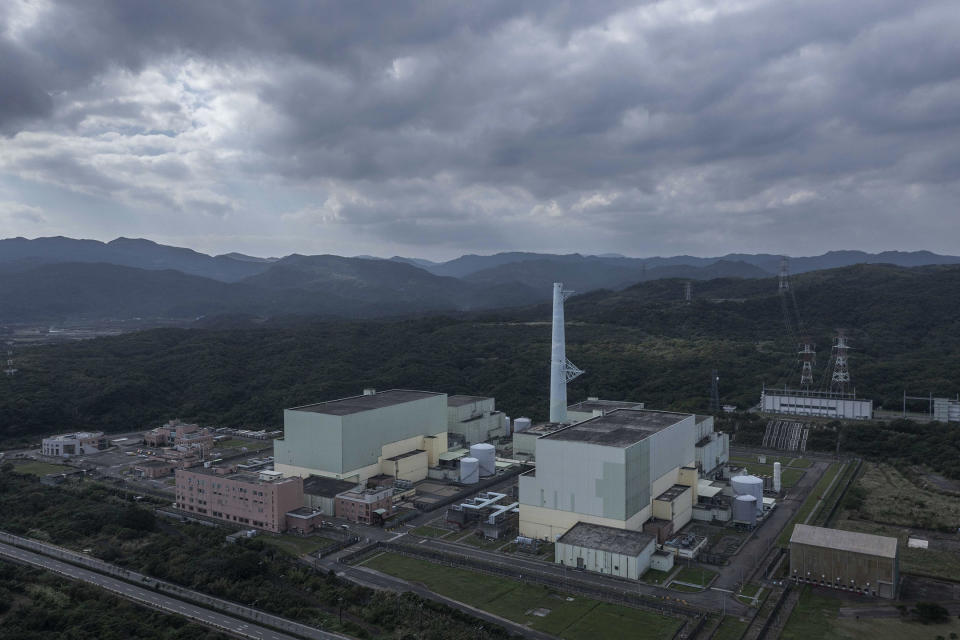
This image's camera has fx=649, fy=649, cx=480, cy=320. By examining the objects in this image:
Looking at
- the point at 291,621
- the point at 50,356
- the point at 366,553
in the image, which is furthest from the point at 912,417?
the point at 50,356

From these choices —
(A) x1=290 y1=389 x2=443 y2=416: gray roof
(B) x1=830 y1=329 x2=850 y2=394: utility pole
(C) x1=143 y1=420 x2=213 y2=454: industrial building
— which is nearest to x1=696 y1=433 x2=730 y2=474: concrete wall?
(A) x1=290 y1=389 x2=443 y2=416: gray roof

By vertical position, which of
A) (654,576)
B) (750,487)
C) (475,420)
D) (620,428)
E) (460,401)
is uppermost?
(620,428)

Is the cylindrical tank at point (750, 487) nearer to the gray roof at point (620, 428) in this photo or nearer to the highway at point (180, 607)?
the gray roof at point (620, 428)

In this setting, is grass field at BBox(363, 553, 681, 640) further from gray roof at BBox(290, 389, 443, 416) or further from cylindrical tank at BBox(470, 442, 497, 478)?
cylindrical tank at BBox(470, 442, 497, 478)

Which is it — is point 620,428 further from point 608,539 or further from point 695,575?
point 695,575

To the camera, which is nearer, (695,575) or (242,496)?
(695,575)

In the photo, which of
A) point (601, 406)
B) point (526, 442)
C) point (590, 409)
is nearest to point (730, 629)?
point (526, 442)
